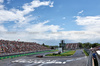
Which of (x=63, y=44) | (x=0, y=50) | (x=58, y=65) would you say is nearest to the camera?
(x=58, y=65)

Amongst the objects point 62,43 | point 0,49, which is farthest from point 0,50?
point 62,43

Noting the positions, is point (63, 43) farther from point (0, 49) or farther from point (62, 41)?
point (0, 49)

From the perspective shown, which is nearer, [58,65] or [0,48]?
[58,65]

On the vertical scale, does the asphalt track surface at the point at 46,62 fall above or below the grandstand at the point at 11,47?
below

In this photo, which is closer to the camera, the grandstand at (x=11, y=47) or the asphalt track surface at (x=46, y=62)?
the asphalt track surface at (x=46, y=62)

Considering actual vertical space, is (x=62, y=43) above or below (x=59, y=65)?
above

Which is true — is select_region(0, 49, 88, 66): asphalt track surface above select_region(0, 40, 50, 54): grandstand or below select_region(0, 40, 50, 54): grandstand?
below

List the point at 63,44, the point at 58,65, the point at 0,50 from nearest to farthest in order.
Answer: the point at 58,65 → the point at 0,50 → the point at 63,44

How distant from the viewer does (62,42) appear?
8844 centimetres

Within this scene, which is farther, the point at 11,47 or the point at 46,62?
the point at 11,47

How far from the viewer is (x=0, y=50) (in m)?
67.9

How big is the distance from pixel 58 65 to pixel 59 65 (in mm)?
277

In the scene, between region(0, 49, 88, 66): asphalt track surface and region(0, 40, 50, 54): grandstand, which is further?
region(0, 40, 50, 54): grandstand

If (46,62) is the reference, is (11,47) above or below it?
above
